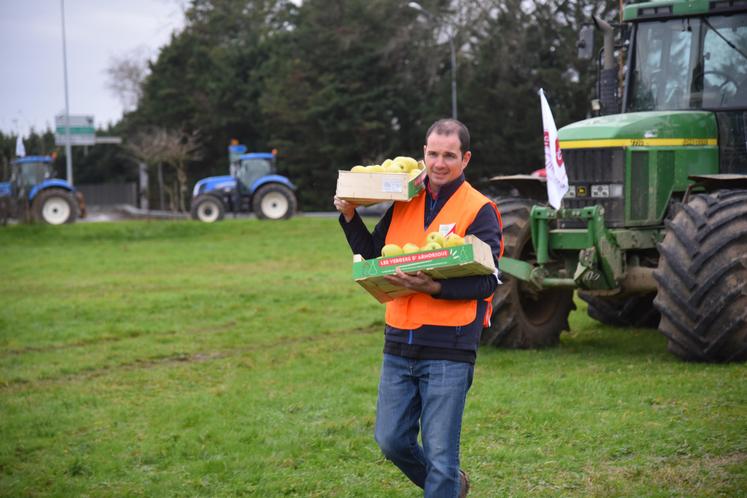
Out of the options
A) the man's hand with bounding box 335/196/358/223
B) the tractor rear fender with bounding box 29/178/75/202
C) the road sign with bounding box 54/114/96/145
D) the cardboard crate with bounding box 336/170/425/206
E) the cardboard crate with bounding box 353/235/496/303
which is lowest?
the tractor rear fender with bounding box 29/178/75/202

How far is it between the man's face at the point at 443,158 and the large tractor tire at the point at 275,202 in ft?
95.2

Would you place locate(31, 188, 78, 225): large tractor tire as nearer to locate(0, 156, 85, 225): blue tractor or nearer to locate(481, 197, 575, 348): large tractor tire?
locate(0, 156, 85, 225): blue tractor

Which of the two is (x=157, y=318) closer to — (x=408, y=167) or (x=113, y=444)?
(x=113, y=444)

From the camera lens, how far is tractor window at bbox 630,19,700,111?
9.80 metres

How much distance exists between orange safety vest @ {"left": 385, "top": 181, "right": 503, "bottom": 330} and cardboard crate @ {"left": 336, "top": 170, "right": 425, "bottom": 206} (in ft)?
0.39

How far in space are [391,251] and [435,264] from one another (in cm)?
26

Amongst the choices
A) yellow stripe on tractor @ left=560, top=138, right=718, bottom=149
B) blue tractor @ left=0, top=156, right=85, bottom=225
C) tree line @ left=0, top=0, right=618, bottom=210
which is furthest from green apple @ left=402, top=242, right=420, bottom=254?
tree line @ left=0, top=0, right=618, bottom=210

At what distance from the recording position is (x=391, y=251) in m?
4.54

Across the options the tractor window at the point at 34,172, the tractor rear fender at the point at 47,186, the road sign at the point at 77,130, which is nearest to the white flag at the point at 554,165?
the tractor rear fender at the point at 47,186

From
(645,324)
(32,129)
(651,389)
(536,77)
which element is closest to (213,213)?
(536,77)

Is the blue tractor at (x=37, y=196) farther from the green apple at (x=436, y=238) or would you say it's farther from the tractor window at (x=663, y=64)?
the green apple at (x=436, y=238)

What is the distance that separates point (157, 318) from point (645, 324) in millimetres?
6148

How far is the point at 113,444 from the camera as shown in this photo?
7180mm

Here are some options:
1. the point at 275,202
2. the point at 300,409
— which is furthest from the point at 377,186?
the point at 275,202
